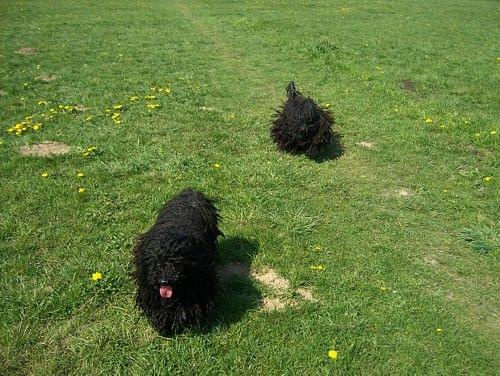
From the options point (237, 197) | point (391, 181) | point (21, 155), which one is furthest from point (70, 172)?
point (391, 181)

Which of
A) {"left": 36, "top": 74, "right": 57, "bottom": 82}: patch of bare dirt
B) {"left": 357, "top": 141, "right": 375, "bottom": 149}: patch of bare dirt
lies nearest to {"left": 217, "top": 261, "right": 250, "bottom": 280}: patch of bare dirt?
{"left": 357, "top": 141, "right": 375, "bottom": 149}: patch of bare dirt

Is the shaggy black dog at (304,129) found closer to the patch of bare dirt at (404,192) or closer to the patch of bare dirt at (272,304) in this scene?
the patch of bare dirt at (404,192)

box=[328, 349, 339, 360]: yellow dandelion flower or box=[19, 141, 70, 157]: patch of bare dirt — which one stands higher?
box=[19, 141, 70, 157]: patch of bare dirt

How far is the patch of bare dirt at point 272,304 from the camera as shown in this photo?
4.68 meters

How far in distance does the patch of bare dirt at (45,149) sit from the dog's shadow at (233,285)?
12.1 ft

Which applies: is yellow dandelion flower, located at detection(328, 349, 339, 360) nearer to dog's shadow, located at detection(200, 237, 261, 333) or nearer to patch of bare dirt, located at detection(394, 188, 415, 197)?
dog's shadow, located at detection(200, 237, 261, 333)

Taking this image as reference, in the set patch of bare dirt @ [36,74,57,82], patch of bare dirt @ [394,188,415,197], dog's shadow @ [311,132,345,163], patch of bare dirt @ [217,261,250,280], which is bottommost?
patch of bare dirt @ [217,261,250,280]

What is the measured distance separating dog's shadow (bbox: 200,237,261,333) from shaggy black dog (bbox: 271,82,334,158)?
8.73 feet

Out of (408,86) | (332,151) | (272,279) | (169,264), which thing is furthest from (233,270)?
(408,86)

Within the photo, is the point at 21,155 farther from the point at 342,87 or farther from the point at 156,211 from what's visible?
the point at 342,87

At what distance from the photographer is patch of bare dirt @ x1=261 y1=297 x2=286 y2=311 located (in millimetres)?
4682

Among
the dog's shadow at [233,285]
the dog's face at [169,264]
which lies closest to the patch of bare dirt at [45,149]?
the dog's shadow at [233,285]

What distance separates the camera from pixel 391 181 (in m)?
7.19

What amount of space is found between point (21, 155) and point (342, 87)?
25.0ft
